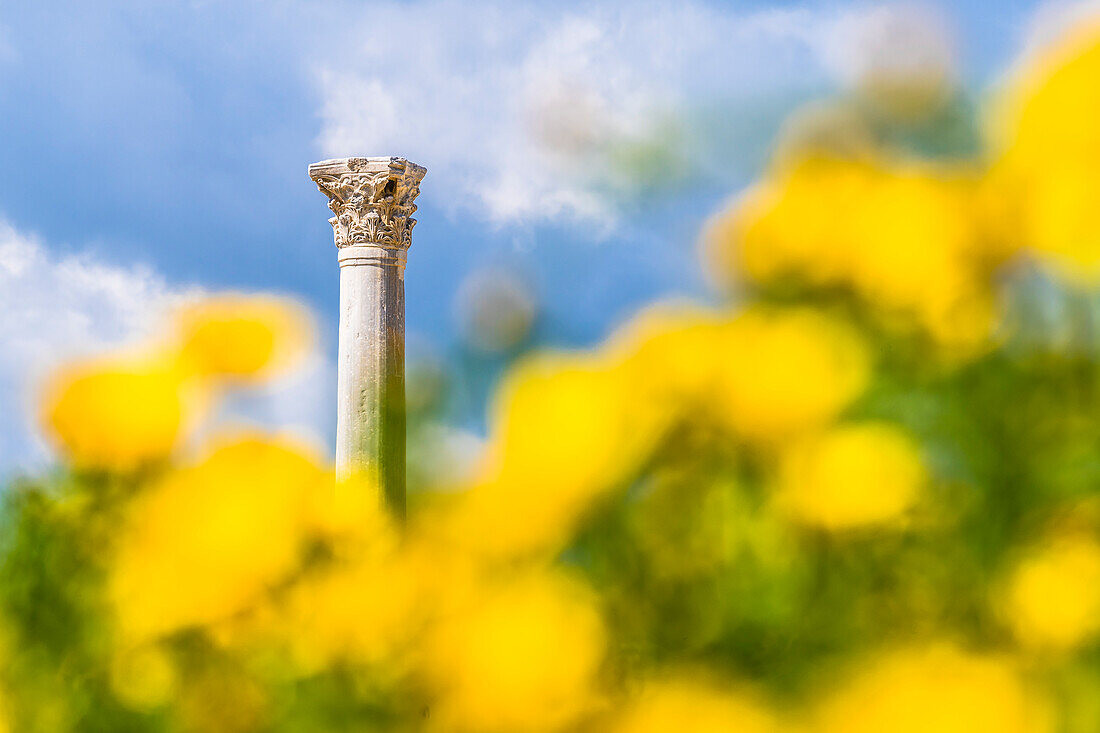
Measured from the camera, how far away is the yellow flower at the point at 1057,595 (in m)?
1.20

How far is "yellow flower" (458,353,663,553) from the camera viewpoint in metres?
1.30

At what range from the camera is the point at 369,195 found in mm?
9086

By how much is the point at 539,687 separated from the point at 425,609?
8.9 inches

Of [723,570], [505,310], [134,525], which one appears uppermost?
[505,310]

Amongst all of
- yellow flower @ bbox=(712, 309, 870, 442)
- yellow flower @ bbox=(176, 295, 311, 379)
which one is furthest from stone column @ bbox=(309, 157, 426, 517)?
yellow flower @ bbox=(712, 309, 870, 442)

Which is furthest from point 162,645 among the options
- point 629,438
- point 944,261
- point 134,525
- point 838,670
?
point 944,261

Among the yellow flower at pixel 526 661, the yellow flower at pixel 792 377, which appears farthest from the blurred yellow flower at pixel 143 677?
the yellow flower at pixel 792 377

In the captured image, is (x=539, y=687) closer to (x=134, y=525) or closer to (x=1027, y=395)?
(x=1027, y=395)

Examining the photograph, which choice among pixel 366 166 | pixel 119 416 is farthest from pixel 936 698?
pixel 366 166

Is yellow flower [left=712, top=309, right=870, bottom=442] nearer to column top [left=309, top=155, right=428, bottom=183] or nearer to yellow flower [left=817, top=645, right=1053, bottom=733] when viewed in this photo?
yellow flower [left=817, top=645, right=1053, bottom=733]

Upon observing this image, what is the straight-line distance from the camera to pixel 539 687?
1.32m

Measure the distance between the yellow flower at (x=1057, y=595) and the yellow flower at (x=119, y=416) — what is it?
1234 millimetres

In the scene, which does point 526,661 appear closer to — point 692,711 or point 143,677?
point 692,711

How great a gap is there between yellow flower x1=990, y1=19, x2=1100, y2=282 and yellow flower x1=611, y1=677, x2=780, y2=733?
59cm
